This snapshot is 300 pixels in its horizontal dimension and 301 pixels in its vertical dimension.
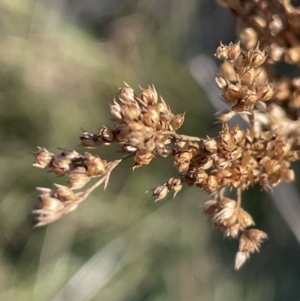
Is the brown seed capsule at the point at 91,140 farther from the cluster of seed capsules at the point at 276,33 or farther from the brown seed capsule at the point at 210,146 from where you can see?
the cluster of seed capsules at the point at 276,33

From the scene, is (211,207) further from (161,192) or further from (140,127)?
(140,127)

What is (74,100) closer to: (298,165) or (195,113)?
(195,113)

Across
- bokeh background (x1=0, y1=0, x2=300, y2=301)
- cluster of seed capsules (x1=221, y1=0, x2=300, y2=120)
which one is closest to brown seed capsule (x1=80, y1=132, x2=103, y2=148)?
cluster of seed capsules (x1=221, y1=0, x2=300, y2=120)

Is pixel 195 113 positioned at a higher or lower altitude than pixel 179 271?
higher

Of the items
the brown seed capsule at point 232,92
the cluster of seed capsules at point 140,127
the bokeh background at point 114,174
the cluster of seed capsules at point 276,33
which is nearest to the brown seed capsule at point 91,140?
the cluster of seed capsules at point 140,127

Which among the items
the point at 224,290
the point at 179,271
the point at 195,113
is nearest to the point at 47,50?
the point at 195,113
